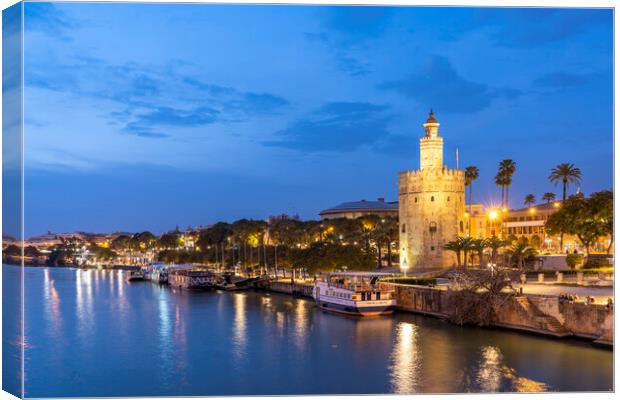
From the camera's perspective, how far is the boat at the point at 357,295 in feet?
110

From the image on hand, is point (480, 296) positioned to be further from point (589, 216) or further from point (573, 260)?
point (589, 216)

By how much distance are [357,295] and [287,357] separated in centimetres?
1015

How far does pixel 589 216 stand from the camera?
127 feet

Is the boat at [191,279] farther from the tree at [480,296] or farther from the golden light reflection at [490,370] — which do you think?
the golden light reflection at [490,370]

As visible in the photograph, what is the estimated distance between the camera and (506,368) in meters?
20.7

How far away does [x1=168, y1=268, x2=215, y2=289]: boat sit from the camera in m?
57.5

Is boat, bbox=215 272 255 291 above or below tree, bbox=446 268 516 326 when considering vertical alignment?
below

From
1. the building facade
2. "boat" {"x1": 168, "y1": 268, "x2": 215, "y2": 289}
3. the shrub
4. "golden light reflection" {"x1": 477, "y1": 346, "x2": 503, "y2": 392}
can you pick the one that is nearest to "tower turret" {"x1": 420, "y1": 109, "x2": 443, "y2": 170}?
the shrub

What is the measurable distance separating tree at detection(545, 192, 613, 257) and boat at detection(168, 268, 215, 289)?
3032 centimetres

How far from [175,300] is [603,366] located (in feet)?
110

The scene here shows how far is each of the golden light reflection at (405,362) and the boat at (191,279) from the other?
31.6 meters

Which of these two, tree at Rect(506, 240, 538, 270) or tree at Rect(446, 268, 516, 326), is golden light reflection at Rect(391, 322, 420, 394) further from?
tree at Rect(506, 240, 538, 270)

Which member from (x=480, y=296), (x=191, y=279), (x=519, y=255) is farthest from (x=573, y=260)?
(x=191, y=279)

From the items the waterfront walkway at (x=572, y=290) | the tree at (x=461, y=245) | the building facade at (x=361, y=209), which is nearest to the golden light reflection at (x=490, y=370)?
the waterfront walkway at (x=572, y=290)
